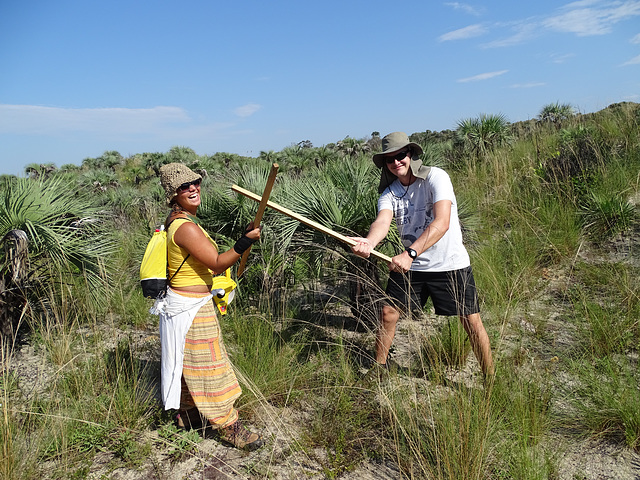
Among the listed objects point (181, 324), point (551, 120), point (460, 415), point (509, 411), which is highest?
point (551, 120)

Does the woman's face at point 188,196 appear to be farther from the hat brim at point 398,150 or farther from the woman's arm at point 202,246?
the hat brim at point 398,150

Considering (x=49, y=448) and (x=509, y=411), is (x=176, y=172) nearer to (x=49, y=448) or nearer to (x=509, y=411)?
(x=49, y=448)

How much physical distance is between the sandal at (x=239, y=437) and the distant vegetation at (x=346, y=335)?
17 cm

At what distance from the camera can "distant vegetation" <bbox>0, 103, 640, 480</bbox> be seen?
2582 mm

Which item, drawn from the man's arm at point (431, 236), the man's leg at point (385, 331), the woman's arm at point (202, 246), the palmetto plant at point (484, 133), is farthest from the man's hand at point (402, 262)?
the palmetto plant at point (484, 133)

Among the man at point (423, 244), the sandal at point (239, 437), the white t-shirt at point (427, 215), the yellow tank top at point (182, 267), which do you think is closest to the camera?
the yellow tank top at point (182, 267)

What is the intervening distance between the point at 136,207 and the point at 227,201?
5934 millimetres

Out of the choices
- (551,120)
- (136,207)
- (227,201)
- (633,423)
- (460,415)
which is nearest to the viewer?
(460,415)

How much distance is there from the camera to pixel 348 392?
10.7ft

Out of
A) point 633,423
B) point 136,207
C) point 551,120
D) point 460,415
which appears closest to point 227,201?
point 460,415

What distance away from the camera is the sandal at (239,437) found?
2.81 meters

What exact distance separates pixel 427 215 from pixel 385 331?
0.87 meters

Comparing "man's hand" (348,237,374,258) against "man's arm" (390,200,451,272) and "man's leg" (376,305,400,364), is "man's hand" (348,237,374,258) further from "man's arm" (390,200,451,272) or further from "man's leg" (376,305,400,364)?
"man's leg" (376,305,400,364)

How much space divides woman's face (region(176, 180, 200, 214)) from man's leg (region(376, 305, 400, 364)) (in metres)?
1.49
